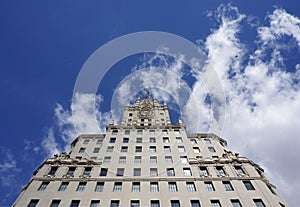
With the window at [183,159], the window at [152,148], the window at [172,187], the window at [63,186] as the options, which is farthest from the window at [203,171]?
the window at [63,186]

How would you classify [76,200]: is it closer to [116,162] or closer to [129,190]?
[129,190]

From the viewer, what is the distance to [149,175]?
32312mm

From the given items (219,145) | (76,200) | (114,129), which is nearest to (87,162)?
(76,200)

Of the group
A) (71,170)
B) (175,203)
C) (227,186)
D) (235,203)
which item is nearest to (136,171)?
(175,203)

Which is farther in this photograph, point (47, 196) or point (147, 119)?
point (147, 119)

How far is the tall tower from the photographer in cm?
2759

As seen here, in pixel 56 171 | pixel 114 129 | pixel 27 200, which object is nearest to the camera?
pixel 27 200

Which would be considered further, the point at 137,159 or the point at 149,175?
the point at 137,159

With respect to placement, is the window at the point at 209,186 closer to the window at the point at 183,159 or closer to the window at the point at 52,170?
the window at the point at 183,159

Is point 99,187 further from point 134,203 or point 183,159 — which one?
point 183,159

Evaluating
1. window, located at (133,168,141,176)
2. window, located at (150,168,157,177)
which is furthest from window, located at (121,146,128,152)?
window, located at (150,168,157,177)

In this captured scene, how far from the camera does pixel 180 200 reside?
1078 inches

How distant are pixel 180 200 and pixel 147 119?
2657 cm

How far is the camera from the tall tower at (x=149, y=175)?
2759 centimetres
